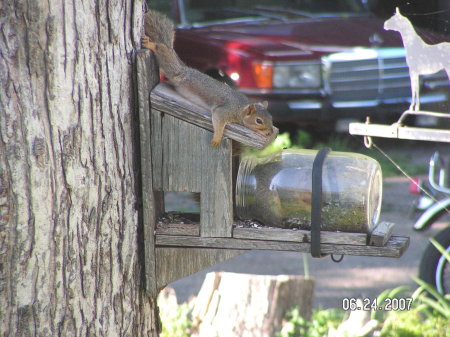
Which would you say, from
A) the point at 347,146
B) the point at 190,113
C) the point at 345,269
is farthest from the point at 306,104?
the point at 190,113

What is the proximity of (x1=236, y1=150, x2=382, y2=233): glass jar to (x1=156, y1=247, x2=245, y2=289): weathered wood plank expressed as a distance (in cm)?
14

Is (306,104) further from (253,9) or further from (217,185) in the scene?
(217,185)

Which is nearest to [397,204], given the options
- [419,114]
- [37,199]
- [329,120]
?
[329,120]

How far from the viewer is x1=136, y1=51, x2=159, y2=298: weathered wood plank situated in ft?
5.57

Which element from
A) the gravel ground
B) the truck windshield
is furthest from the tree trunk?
the truck windshield

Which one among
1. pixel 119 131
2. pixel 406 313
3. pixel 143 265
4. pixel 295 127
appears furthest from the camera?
pixel 295 127

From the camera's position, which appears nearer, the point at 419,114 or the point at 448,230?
the point at 419,114

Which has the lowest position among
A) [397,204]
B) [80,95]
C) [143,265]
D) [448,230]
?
[397,204]

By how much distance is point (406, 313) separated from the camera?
3012mm

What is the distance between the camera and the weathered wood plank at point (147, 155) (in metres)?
1.70

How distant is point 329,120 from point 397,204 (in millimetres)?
791

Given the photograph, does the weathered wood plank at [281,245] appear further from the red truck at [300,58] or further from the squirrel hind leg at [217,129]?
the red truck at [300,58]

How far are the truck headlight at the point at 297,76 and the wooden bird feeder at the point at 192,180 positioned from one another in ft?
11.9

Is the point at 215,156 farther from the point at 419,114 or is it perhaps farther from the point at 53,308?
the point at 419,114
